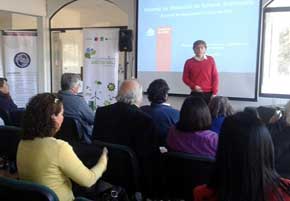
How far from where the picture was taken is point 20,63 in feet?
23.1

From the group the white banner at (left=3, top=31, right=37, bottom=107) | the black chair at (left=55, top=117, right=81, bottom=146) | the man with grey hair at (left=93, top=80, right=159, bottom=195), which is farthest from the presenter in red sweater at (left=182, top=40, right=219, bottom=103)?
the white banner at (left=3, top=31, right=37, bottom=107)

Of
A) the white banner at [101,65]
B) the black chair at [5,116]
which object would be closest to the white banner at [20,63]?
the white banner at [101,65]

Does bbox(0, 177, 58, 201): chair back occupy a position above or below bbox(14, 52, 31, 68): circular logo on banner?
below

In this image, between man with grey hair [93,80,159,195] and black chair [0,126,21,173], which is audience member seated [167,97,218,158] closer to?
man with grey hair [93,80,159,195]

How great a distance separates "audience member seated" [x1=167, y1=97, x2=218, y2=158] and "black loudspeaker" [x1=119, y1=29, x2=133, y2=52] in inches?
154

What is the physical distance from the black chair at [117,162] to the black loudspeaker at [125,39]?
3891mm

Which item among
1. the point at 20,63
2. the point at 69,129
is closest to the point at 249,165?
the point at 69,129

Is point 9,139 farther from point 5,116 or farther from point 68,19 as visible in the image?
point 68,19

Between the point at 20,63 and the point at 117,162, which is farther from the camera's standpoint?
the point at 20,63

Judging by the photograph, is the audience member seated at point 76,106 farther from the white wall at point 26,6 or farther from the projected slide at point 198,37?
the white wall at point 26,6

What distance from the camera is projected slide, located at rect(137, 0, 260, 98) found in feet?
17.0

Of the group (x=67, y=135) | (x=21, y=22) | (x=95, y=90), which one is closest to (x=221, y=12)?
(x=95, y=90)

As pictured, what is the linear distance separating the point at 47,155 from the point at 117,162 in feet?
2.35

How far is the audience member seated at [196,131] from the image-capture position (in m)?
2.34
